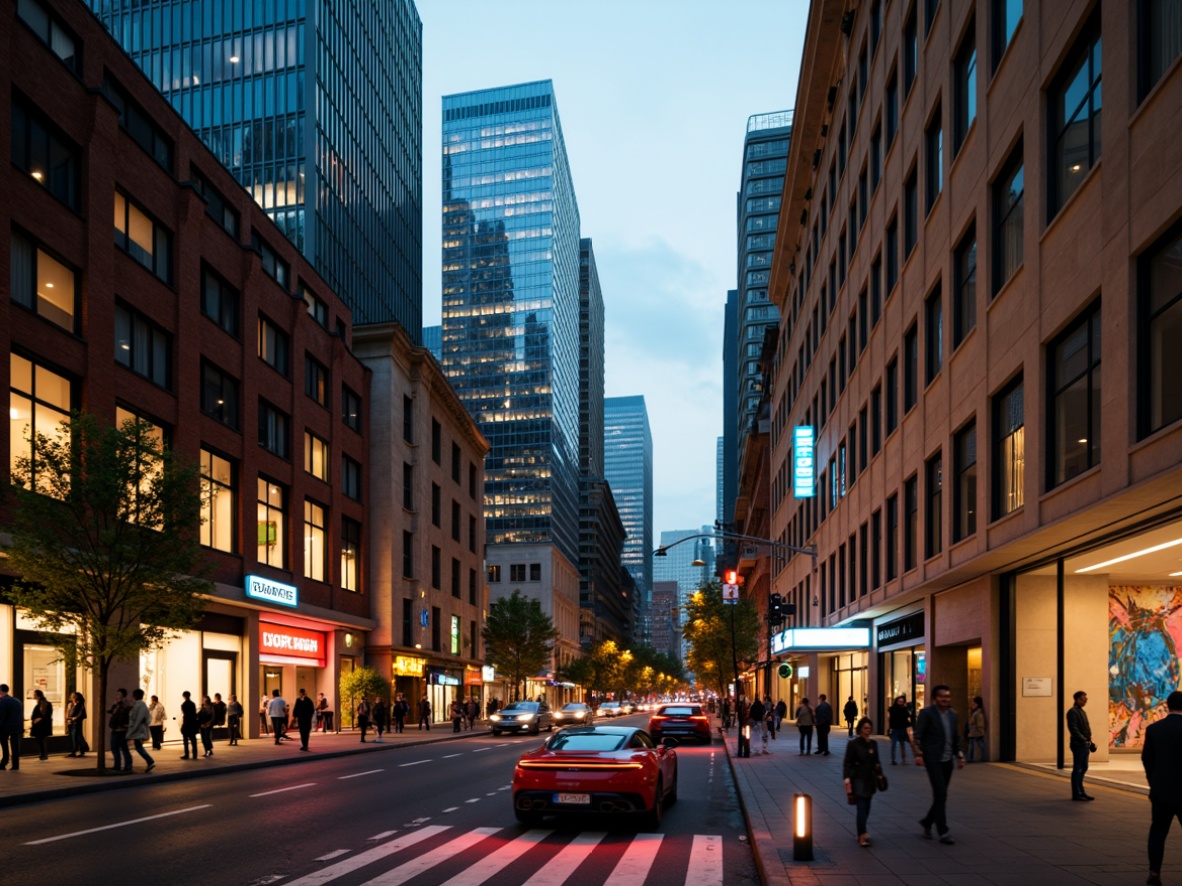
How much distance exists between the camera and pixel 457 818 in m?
15.4

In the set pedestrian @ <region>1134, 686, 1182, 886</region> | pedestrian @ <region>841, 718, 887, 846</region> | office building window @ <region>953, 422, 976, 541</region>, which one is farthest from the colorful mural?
pedestrian @ <region>1134, 686, 1182, 886</region>

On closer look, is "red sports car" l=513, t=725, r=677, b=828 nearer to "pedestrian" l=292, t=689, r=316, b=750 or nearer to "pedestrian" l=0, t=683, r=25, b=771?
"pedestrian" l=0, t=683, r=25, b=771

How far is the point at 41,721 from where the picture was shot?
24.8 meters

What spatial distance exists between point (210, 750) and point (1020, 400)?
2124cm

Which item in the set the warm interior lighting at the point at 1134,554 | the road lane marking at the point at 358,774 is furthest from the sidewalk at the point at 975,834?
the road lane marking at the point at 358,774

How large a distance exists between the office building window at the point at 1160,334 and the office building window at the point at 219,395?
29.3 meters

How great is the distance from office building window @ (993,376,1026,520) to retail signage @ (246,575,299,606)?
81.7ft

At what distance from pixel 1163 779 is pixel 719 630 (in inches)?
2338

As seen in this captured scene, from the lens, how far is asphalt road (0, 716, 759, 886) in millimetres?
10641

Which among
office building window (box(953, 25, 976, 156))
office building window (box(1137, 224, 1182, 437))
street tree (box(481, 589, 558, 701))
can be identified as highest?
office building window (box(953, 25, 976, 156))

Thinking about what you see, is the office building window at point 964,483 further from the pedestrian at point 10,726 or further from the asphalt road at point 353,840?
the pedestrian at point 10,726

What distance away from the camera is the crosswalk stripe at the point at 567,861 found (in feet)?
34.4

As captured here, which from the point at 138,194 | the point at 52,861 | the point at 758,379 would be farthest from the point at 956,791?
the point at 758,379

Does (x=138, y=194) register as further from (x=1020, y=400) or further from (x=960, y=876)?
(x=960, y=876)
